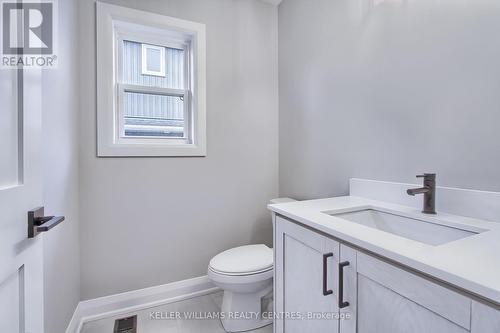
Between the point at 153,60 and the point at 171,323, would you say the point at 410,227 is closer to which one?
the point at 171,323

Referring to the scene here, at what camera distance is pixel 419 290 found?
1.98 feet

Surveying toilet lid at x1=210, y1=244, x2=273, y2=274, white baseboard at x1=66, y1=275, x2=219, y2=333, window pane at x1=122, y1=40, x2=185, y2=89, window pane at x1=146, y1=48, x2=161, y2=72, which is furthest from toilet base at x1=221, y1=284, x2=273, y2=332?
window pane at x1=146, y1=48, x2=161, y2=72

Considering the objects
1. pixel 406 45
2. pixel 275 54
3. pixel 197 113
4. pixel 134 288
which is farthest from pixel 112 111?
pixel 406 45

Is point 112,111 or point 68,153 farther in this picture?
point 112,111

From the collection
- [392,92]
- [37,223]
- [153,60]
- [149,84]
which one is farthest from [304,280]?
[153,60]

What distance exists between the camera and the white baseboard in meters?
1.61

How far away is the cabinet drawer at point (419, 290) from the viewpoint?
528 mm

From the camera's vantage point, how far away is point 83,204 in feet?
5.35

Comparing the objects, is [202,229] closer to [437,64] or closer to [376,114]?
[376,114]

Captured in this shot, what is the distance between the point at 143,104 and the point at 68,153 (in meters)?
0.69

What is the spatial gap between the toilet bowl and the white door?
0.89m

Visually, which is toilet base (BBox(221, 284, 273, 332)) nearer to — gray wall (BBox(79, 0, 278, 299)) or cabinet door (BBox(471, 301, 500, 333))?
gray wall (BBox(79, 0, 278, 299))

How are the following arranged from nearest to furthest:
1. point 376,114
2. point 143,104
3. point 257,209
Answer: point 376,114
point 143,104
point 257,209

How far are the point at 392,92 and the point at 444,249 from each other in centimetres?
92
